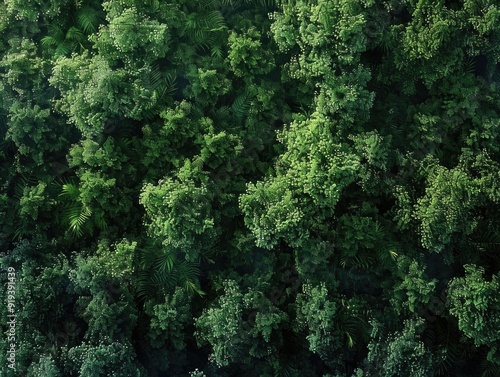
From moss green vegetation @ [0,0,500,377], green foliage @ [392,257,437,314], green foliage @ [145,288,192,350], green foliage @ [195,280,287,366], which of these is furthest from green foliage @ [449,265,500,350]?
green foliage @ [145,288,192,350]

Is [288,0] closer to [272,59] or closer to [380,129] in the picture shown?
[272,59]

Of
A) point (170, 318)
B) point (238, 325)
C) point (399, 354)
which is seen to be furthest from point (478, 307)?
point (170, 318)

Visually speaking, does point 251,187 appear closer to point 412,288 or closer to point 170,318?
point 170,318

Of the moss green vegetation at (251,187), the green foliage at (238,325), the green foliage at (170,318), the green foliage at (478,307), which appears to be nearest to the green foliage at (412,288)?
the moss green vegetation at (251,187)

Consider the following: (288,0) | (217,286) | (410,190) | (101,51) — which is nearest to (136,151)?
(101,51)

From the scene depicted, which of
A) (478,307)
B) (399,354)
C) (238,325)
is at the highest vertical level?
(238,325)

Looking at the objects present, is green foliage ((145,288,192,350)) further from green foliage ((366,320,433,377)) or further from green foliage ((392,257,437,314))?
green foliage ((392,257,437,314))

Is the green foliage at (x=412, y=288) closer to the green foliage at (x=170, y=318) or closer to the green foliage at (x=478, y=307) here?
the green foliage at (x=478, y=307)

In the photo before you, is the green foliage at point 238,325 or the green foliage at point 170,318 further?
the green foliage at point 170,318
